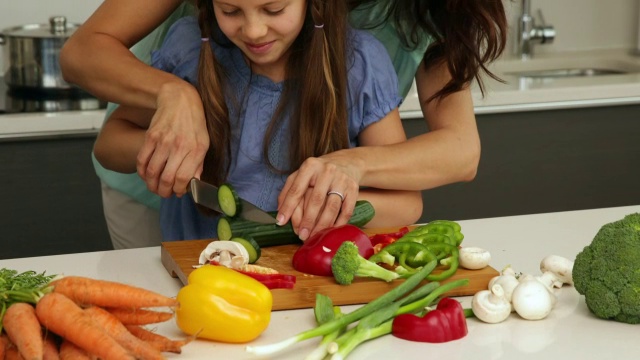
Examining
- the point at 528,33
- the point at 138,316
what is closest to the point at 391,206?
the point at 138,316

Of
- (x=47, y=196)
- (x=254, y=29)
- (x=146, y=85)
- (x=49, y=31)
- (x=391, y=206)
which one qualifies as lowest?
(x=47, y=196)

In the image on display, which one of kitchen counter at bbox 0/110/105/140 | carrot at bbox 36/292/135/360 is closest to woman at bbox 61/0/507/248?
carrot at bbox 36/292/135/360

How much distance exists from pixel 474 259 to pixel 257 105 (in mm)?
647

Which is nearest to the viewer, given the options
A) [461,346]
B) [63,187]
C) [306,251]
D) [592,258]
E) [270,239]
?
[461,346]

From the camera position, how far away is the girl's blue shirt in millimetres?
2125

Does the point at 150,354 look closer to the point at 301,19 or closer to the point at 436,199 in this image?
the point at 301,19

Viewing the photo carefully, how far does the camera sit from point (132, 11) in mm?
→ 2137

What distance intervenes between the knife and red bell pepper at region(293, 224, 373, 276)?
0.40 feet

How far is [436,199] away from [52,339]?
2.04m

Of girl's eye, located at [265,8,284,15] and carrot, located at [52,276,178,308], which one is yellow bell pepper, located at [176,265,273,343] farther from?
girl's eye, located at [265,8,284,15]

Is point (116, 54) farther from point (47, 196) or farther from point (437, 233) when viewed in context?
point (47, 196)

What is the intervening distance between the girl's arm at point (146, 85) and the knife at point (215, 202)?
2 cm

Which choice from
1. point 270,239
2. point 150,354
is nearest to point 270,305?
point 150,354

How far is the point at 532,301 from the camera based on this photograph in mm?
1553
